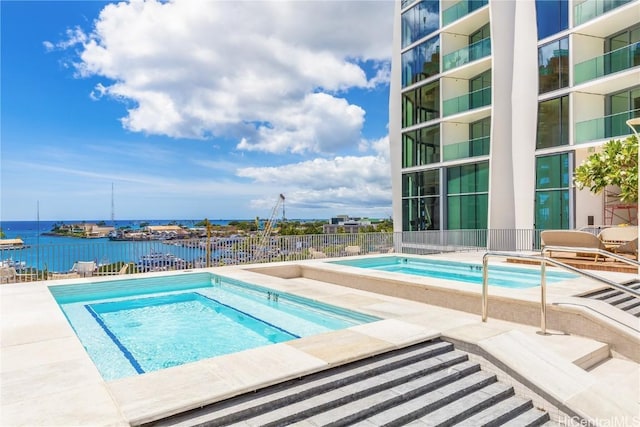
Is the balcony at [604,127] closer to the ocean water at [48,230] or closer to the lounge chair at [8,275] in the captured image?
the ocean water at [48,230]

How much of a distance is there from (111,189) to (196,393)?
57.9m

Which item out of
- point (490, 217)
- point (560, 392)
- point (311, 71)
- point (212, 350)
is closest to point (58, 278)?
point (212, 350)

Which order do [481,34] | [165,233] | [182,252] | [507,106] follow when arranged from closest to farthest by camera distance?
[182,252], [507,106], [165,233], [481,34]

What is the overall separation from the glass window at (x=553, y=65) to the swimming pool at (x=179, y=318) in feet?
50.1

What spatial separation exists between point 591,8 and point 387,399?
1844 centimetres

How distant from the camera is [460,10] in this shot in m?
20.3

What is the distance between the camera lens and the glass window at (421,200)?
21.3m

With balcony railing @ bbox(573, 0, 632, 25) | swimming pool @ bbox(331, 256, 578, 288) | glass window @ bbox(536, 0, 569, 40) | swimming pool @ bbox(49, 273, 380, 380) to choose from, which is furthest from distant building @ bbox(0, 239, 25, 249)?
balcony railing @ bbox(573, 0, 632, 25)

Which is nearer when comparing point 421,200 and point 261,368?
point 261,368

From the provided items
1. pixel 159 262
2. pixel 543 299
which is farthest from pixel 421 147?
pixel 543 299

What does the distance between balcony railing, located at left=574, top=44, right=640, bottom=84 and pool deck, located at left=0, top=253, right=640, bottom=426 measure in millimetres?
13360

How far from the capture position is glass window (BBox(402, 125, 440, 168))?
2148 centimetres

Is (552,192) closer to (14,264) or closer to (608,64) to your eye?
(608,64)

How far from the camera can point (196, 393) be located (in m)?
3.10
